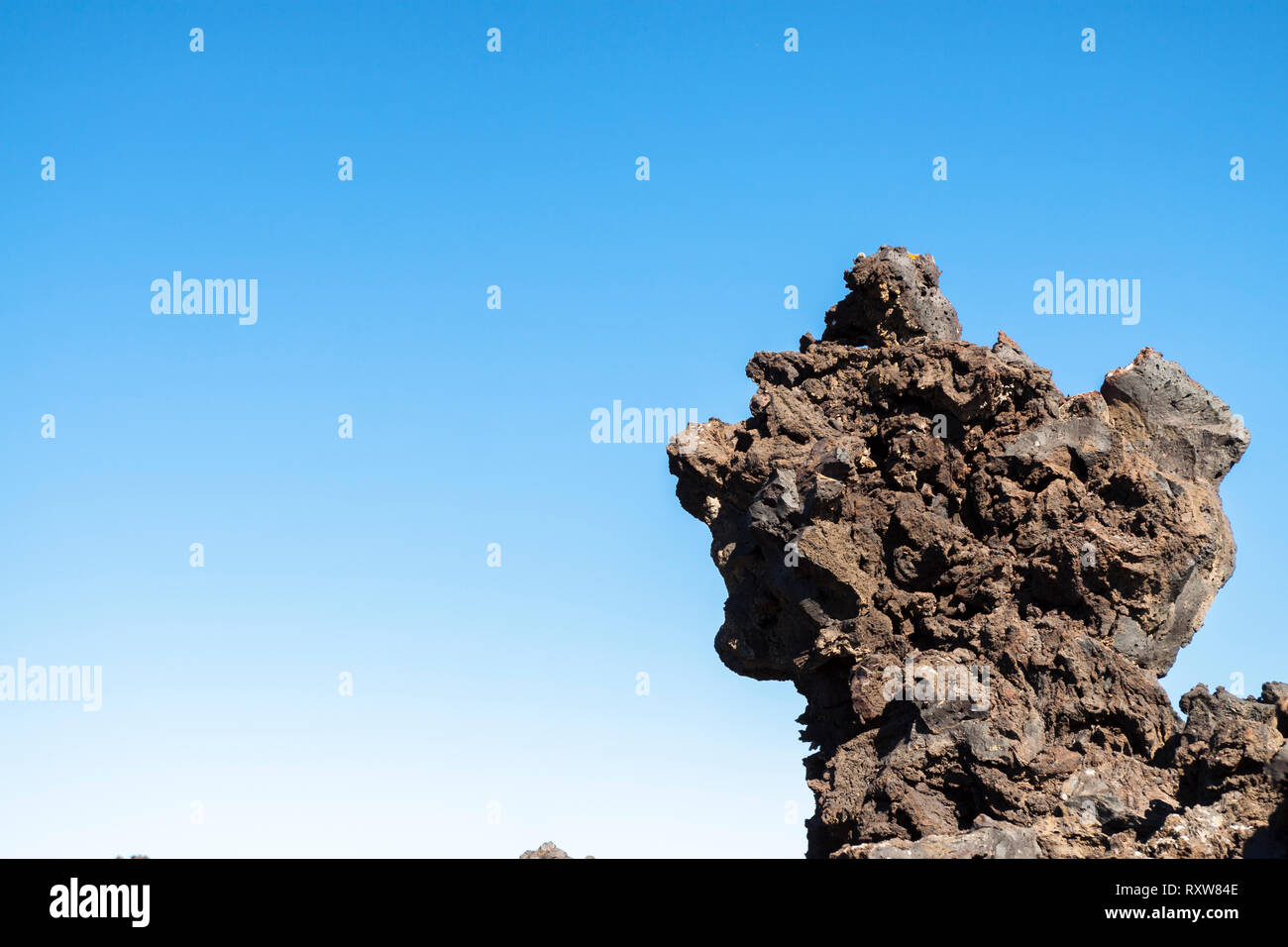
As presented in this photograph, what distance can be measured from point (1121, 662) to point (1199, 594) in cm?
192

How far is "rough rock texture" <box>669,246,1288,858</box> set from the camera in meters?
16.9

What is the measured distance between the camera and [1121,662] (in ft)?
57.8

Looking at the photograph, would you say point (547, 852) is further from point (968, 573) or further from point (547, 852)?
point (968, 573)

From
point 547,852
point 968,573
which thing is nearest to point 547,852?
point 547,852

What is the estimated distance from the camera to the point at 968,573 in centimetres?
1873

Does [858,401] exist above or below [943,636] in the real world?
above

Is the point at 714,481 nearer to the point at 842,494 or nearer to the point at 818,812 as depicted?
the point at 842,494

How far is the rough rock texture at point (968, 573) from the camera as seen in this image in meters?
16.9
